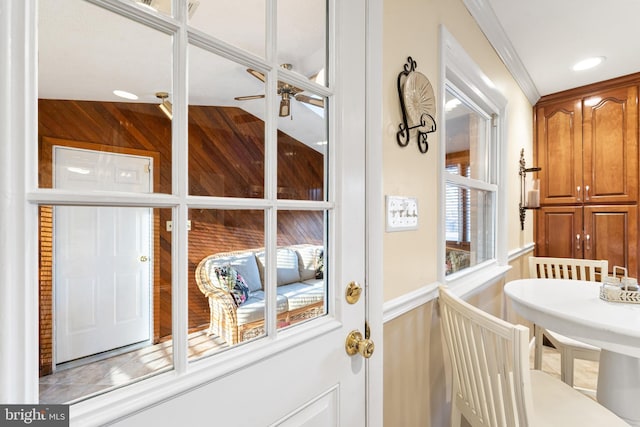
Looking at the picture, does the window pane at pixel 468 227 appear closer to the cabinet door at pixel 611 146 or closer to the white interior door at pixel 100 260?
the cabinet door at pixel 611 146

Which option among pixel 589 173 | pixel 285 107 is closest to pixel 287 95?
pixel 285 107

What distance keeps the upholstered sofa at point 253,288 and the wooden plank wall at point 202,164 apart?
0.02 metres

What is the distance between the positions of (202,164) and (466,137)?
6.28ft

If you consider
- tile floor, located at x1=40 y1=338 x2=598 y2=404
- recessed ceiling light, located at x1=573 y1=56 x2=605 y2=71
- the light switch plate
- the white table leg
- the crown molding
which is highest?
recessed ceiling light, located at x1=573 y1=56 x2=605 y2=71

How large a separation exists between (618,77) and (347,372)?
3.60 m

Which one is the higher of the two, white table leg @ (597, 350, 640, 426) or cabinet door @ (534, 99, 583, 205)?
cabinet door @ (534, 99, 583, 205)

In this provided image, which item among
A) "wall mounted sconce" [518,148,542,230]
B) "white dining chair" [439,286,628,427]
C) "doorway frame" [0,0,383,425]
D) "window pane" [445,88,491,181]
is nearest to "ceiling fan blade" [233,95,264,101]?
"doorway frame" [0,0,383,425]

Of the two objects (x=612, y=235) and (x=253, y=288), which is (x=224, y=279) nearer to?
(x=253, y=288)

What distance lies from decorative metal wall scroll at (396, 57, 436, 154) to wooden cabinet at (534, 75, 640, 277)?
2602 millimetres

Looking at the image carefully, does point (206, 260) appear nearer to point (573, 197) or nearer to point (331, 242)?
point (331, 242)

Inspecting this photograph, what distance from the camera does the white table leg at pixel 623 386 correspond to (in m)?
1.37

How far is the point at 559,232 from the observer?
3.09m

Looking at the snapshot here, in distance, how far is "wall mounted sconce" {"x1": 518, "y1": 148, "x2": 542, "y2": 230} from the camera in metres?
2.78

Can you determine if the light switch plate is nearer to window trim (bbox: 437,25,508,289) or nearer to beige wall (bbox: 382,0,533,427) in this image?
beige wall (bbox: 382,0,533,427)
